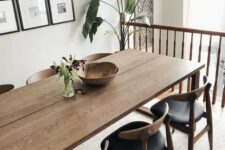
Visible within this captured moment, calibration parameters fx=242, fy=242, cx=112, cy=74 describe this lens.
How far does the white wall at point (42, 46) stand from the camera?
279 centimetres

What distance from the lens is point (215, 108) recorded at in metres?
2.98

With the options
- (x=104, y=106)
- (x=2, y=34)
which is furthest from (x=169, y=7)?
(x=104, y=106)

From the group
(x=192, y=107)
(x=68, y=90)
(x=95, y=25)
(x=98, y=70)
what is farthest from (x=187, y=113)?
(x=95, y=25)

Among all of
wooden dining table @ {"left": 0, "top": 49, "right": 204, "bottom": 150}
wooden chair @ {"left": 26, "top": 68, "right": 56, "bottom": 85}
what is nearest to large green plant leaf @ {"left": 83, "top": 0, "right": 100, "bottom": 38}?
wooden chair @ {"left": 26, "top": 68, "right": 56, "bottom": 85}

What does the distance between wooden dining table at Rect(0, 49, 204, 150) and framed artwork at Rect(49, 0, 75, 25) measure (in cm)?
121

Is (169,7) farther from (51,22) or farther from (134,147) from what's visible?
(134,147)

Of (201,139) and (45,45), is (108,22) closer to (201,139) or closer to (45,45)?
(45,45)

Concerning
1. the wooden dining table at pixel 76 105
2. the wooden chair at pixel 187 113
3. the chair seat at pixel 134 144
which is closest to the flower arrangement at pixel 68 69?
the wooden dining table at pixel 76 105

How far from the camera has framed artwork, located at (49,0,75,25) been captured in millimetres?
3033

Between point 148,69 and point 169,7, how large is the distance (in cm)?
278

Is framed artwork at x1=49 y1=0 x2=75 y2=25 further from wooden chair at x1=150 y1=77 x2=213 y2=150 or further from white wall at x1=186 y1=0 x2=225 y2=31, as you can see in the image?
white wall at x1=186 y1=0 x2=225 y2=31

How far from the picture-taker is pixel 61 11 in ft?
10.2

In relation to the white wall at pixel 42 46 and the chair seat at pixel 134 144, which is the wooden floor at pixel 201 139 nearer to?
the chair seat at pixel 134 144

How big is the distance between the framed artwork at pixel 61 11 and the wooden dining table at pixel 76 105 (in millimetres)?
1213
